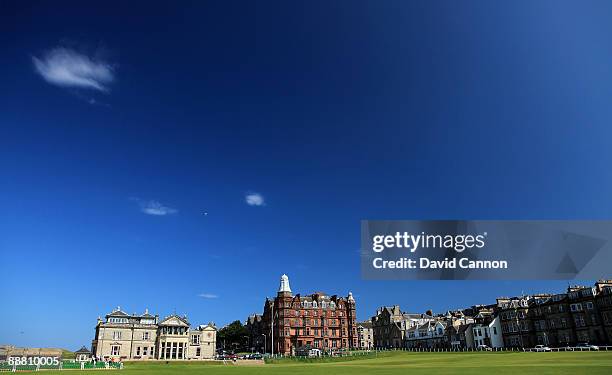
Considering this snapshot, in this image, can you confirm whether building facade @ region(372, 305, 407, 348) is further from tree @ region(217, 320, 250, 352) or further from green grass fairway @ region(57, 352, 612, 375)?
green grass fairway @ region(57, 352, 612, 375)

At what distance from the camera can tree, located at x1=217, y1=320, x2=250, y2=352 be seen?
522 feet

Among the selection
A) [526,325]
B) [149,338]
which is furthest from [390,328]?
[149,338]

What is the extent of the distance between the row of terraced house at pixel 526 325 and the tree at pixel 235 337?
48.6 meters

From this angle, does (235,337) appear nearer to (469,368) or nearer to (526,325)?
(526,325)

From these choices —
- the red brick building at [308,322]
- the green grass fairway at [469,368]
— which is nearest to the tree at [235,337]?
the red brick building at [308,322]

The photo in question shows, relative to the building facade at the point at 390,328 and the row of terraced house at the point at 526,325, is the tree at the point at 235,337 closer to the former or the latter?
the building facade at the point at 390,328

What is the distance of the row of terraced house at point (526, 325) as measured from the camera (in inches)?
3708

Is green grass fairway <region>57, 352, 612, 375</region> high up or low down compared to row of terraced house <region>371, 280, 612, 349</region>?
down

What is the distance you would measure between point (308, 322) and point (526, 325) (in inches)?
2158

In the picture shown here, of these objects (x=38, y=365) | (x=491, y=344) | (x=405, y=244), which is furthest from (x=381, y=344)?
Result: (x=38, y=365)

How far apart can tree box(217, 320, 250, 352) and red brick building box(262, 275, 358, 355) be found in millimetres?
25964

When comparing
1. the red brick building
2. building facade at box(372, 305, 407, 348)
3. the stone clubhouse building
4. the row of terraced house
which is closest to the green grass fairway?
the row of terraced house

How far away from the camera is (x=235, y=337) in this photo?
526 ft

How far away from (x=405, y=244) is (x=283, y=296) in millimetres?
62935
